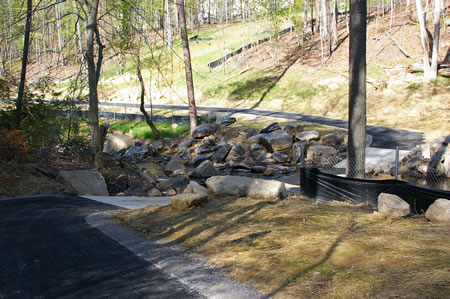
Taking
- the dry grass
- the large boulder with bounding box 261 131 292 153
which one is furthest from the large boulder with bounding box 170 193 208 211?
the large boulder with bounding box 261 131 292 153

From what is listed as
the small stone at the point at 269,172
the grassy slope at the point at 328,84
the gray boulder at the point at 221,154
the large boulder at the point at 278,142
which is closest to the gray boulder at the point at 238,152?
the gray boulder at the point at 221,154

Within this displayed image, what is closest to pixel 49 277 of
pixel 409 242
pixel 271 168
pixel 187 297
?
pixel 187 297

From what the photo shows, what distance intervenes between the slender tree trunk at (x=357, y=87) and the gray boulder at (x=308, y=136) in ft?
36.4

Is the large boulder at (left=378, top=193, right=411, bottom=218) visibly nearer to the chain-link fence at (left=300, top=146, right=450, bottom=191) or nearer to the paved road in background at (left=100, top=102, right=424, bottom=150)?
the chain-link fence at (left=300, top=146, right=450, bottom=191)

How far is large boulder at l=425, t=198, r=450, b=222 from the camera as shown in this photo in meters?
6.69

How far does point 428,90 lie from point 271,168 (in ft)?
52.6

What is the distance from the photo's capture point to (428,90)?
2830 centimetres

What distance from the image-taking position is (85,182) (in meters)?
12.7

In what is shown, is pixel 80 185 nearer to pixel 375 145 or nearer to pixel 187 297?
pixel 187 297

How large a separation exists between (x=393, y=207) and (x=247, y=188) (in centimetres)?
333

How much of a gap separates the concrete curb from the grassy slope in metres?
15.1

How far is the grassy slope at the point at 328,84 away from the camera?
26859 mm

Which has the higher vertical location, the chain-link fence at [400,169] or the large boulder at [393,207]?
the large boulder at [393,207]

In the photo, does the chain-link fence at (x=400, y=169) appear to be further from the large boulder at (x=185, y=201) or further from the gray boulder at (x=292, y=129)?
the large boulder at (x=185, y=201)
